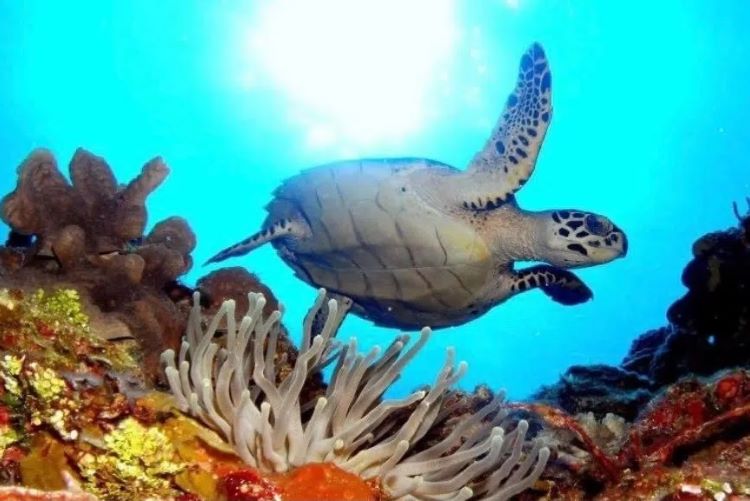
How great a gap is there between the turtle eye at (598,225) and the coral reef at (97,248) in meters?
4.35

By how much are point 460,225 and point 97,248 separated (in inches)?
157

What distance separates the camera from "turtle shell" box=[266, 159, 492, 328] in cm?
633

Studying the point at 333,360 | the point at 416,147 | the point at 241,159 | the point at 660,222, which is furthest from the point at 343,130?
the point at 660,222

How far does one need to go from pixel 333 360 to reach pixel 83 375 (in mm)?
1415

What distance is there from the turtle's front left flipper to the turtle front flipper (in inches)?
43.3

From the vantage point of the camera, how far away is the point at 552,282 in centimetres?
683

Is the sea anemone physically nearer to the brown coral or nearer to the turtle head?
the brown coral

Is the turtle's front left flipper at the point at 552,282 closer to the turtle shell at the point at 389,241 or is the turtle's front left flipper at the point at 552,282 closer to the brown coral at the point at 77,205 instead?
the turtle shell at the point at 389,241

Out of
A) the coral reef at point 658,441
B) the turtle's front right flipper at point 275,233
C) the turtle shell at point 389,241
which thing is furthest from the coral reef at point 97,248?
the turtle's front right flipper at point 275,233

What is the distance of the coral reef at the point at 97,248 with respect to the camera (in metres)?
3.27

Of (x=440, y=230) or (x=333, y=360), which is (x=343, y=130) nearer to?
(x=440, y=230)

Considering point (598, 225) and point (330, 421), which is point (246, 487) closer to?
point (330, 421)

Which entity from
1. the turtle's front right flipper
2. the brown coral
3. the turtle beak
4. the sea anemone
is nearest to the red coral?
the sea anemone

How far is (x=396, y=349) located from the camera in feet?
9.14
